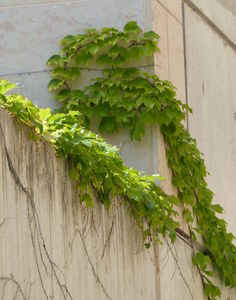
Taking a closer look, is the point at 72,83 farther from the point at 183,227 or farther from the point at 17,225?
the point at 17,225

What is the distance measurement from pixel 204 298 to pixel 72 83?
1928 mm

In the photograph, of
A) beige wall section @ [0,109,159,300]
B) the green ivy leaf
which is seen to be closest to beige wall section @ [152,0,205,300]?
the green ivy leaf

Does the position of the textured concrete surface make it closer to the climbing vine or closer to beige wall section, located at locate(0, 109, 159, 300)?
the climbing vine

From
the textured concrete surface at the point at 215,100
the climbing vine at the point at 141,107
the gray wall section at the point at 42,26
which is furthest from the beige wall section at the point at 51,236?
the textured concrete surface at the point at 215,100

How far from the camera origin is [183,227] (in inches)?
336

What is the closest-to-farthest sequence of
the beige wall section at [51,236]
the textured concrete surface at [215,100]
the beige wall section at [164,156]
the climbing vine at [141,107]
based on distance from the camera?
1. the beige wall section at [51,236]
2. the beige wall section at [164,156]
3. the climbing vine at [141,107]
4. the textured concrete surface at [215,100]

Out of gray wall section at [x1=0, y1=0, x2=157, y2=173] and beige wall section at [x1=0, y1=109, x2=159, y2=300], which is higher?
gray wall section at [x1=0, y1=0, x2=157, y2=173]

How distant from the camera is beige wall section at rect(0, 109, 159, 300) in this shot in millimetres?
5438

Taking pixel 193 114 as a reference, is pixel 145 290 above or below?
below

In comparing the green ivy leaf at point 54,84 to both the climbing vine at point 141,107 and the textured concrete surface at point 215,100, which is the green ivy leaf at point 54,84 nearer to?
the climbing vine at point 141,107

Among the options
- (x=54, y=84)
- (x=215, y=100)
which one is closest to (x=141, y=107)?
(x=54, y=84)

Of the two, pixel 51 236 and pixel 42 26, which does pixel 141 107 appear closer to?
pixel 42 26

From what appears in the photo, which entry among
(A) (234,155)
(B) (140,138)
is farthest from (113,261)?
(A) (234,155)

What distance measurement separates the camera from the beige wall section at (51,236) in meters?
5.44
